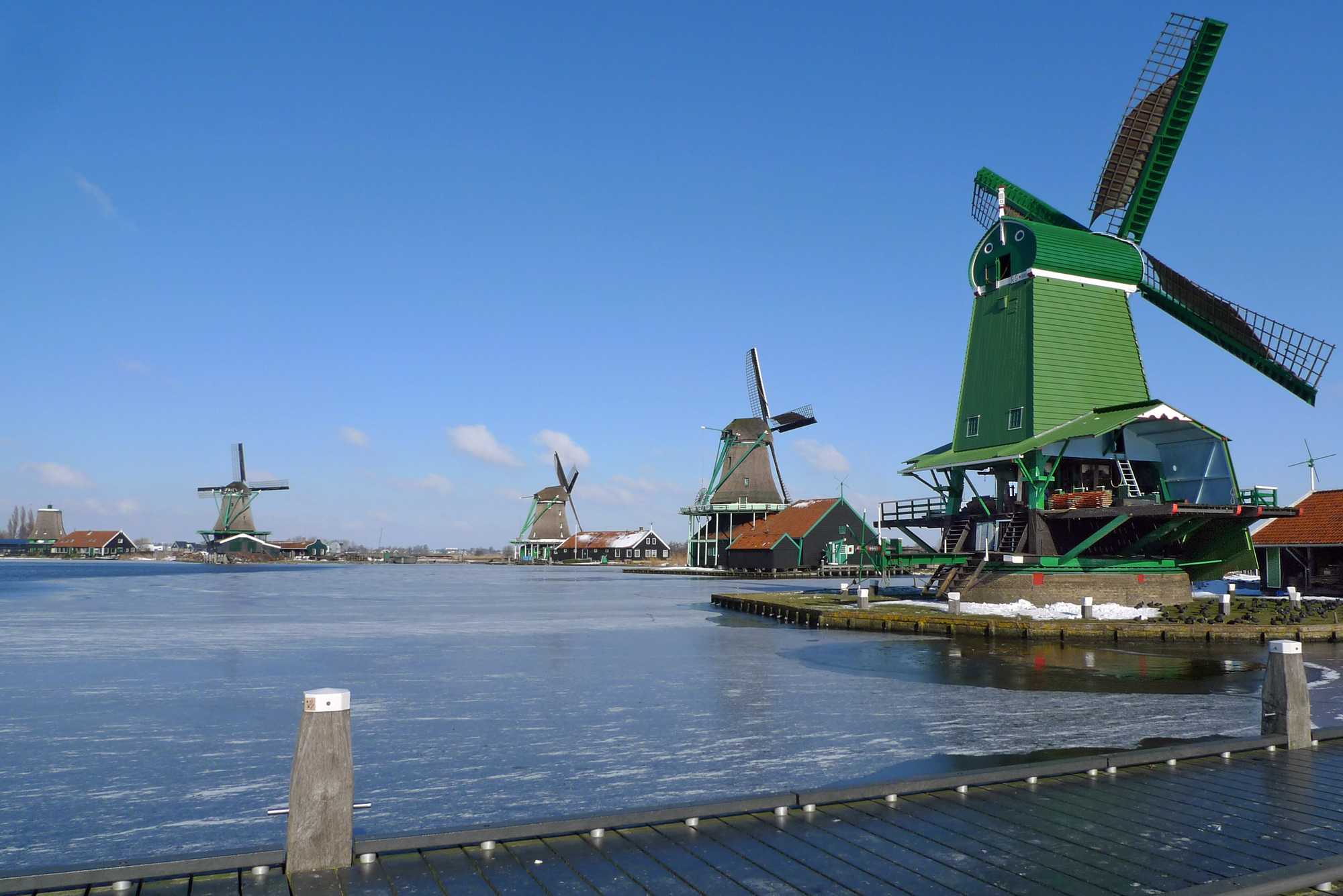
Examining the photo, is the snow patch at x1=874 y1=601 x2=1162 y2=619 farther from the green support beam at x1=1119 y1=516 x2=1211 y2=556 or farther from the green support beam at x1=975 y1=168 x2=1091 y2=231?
the green support beam at x1=975 y1=168 x2=1091 y2=231

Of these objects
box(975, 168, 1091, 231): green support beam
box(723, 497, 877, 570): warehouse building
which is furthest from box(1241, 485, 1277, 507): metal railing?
box(723, 497, 877, 570): warehouse building

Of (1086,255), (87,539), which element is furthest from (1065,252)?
(87,539)

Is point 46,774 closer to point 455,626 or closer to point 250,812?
point 250,812

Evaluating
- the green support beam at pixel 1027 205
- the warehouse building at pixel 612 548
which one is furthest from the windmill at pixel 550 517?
the green support beam at pixel 1027 205

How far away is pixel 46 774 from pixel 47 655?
13.5m

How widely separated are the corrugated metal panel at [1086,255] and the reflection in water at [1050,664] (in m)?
13.5

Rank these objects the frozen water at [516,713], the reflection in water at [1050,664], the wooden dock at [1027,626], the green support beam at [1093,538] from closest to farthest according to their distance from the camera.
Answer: the frozen water at [516,713] < the reflection in water at [1050,664] < the wooden dock at [1027,626] < the green support beam at [1093,538]

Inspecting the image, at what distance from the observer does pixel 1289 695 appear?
7.95 meters

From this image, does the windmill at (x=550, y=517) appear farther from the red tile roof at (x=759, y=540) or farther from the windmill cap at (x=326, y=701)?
the windmill cap at (x=326, y=701)

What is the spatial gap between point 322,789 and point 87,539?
6872 inches

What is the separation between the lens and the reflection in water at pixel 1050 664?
1612cm

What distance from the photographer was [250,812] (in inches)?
328

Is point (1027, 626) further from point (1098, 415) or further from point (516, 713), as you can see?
point (516, 713)

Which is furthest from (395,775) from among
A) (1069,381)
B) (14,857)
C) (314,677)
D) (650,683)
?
(1069,381)
